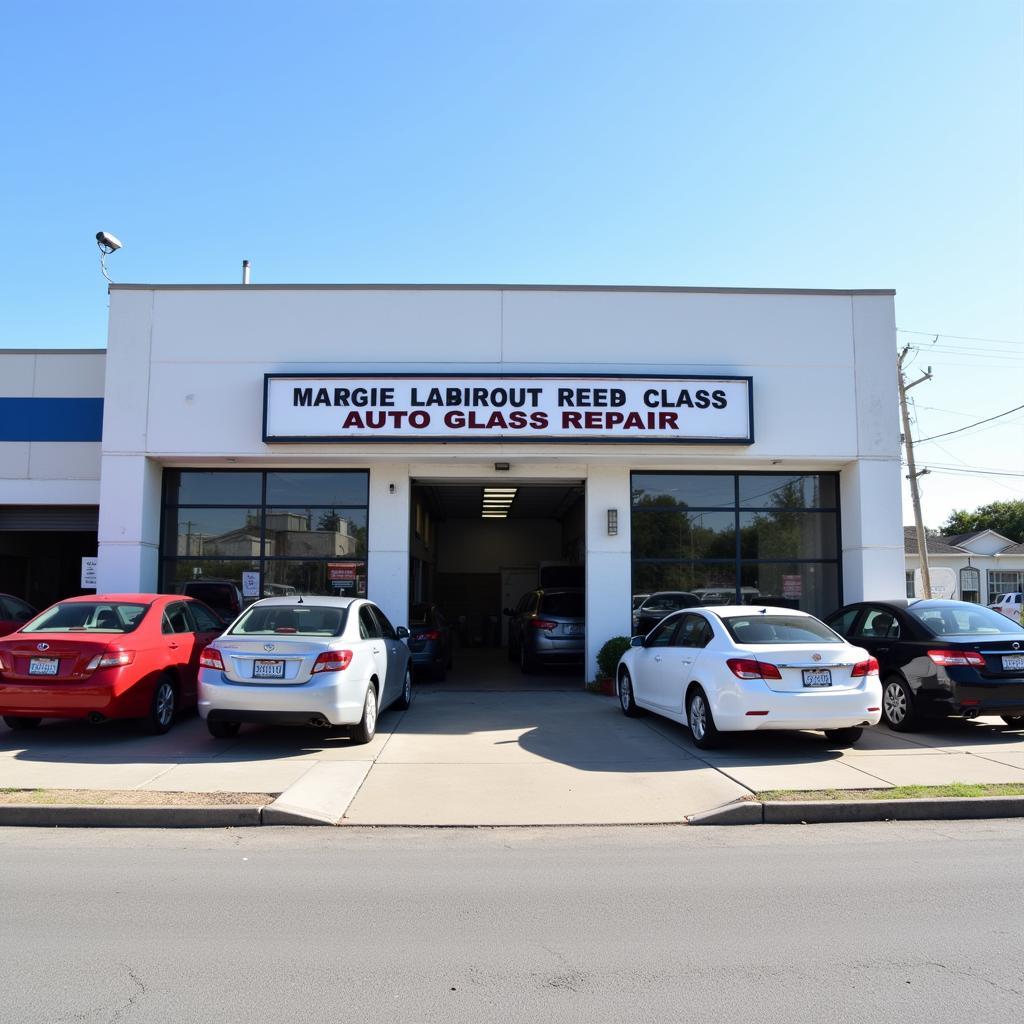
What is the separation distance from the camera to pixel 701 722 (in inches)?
389

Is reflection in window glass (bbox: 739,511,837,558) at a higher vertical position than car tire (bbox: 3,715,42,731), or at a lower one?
higher

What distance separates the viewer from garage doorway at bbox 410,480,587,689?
827 inches

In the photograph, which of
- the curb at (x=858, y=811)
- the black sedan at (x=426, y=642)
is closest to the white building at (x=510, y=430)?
the black sedan at (x=426, y=642)

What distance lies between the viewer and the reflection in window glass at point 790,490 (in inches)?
652

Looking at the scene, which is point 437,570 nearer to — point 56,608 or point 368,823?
point 56,608

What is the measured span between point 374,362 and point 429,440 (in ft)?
5.78

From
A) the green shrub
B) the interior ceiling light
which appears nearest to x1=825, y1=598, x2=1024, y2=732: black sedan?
the green shrub

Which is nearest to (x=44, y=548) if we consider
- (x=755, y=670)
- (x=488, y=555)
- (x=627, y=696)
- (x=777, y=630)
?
(x=488, y=555)

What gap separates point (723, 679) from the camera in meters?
9.42

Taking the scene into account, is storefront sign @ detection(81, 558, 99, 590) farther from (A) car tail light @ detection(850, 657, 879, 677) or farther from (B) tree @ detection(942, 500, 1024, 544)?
(B) tree @ detection(942, 500, 1024, 544)

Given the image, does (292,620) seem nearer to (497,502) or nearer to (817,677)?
(817,677)

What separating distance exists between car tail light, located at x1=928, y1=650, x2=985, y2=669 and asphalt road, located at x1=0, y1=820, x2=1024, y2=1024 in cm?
349

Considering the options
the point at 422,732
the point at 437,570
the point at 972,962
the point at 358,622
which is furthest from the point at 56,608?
the point at 437,570

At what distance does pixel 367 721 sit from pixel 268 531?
6.81 metres
